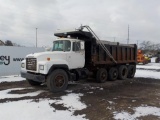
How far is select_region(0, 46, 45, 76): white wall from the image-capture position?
16844 mm

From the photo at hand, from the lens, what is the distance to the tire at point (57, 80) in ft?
35.3

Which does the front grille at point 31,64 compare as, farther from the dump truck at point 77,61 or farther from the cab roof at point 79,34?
the cab roof at point 79,34

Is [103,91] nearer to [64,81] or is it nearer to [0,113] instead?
[64,81]

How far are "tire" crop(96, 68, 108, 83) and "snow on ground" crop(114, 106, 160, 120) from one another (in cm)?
605

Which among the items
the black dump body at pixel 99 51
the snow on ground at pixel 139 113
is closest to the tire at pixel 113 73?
the black dump body at pixel 99 51

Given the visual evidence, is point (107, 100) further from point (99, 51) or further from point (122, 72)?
point (122, 72)

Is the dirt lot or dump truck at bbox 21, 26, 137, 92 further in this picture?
dump truck at bbox 21, 26, 137, 92

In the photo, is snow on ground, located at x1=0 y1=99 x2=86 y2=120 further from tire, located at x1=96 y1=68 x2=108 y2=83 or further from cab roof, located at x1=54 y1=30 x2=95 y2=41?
tire, located at x1=96 y1=68 x2=108 y2=83

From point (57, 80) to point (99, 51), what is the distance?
408 centimetres

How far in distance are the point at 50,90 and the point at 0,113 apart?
3688 mm

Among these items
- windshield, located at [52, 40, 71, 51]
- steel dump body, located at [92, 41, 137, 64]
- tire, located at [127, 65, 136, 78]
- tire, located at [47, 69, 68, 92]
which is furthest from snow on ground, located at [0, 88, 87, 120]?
tire, located at [127, 65, 136, 78]

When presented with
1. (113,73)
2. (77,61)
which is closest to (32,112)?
(77,61)

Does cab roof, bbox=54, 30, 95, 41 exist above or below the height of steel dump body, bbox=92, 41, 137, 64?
above

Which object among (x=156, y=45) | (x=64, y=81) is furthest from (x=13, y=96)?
(x=156, y=45)
